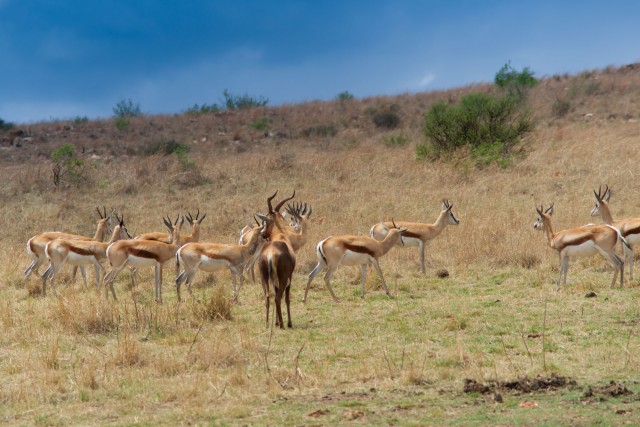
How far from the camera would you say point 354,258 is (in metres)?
12.6

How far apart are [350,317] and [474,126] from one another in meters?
16.2

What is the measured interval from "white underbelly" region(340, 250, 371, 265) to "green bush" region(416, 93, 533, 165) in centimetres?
1355

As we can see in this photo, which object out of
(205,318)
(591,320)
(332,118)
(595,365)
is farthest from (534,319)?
(332,118)

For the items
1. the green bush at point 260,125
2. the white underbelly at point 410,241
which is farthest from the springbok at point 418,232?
the green bush at point 260,125

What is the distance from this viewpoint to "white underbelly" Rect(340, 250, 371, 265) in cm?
1255

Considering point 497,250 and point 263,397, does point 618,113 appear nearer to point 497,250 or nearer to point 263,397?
point 497,250

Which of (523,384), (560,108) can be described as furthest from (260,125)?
(523,384)

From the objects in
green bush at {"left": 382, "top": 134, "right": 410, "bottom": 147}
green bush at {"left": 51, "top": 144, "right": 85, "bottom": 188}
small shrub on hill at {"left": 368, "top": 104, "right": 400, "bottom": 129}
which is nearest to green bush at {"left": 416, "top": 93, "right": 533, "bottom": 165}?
green bush at {"left": 382, "top": 134, "right": 410, "bottom": 147}

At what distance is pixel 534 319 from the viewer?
33.7ft

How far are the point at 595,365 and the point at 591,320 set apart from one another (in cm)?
221

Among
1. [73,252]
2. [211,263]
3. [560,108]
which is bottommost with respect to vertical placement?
[211,263]

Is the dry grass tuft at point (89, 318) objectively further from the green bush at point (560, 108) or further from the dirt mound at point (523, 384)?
the green bush at point (560, 108)

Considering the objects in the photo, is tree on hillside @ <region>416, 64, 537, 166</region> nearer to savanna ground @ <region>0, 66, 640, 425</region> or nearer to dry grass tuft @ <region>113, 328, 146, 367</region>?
savanna ground @ <region>0, 66, 640, 425</region>

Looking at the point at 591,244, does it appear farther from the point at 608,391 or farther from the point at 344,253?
the point at 608,391
